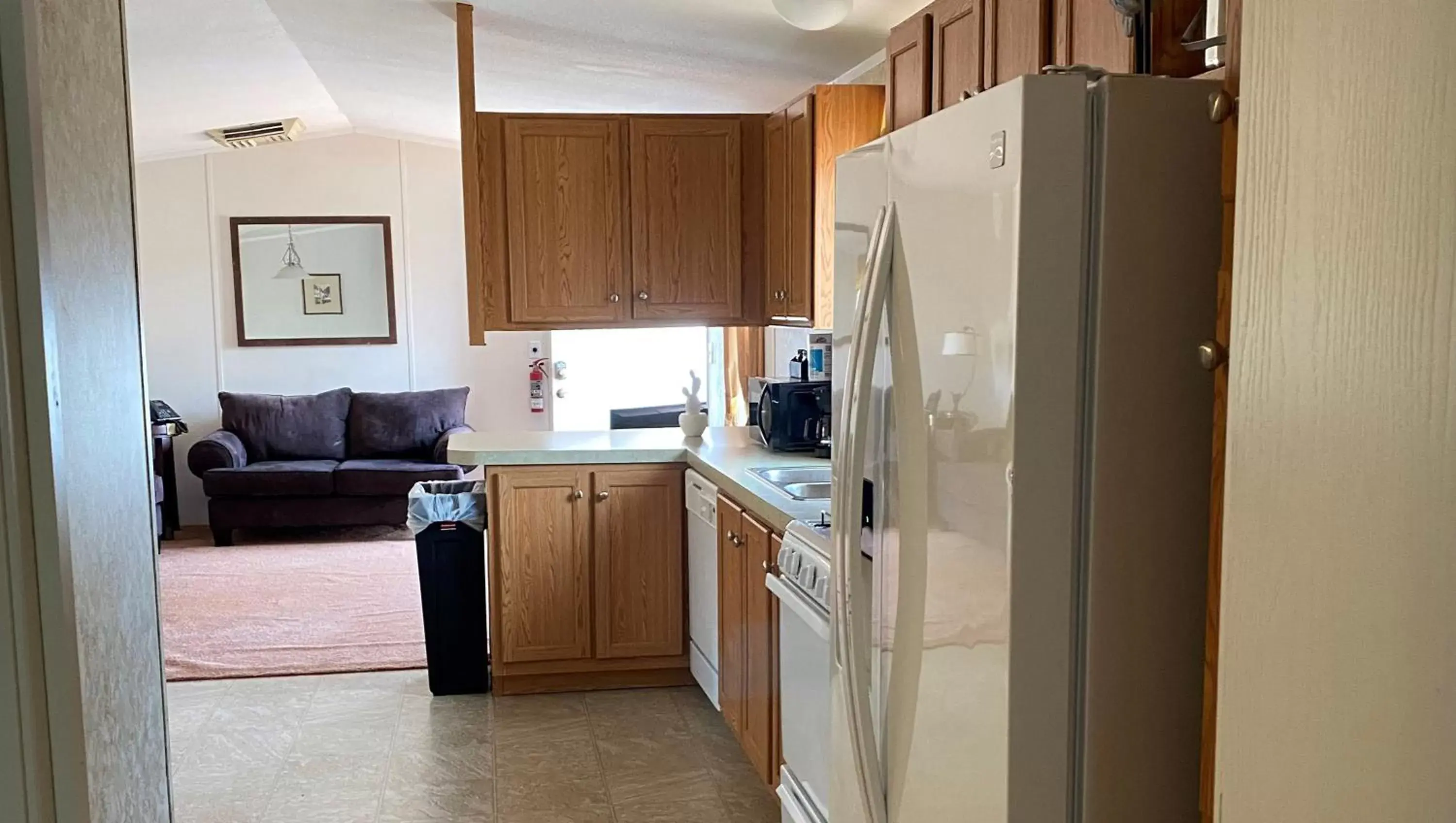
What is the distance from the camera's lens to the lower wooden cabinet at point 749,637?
9.52 ft

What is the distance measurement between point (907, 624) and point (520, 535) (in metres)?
2.58

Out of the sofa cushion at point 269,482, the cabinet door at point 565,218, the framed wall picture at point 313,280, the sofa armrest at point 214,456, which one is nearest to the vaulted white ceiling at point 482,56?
the cabinet door at point 565,218

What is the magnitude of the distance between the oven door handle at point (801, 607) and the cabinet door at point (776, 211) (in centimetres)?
175

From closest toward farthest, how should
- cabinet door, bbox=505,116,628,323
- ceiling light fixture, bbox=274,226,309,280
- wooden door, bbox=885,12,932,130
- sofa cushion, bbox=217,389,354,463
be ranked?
1. wooden door, bbox=885,12,932,130
2. cabinet door, bbox=505,116,628,323
3. sofa cushion, bbox=217,389,354,463
4. ceiling light fixture, bbox=274,226,309,280

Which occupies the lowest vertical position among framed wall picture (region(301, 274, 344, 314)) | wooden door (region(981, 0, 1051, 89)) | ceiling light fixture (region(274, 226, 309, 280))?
framed wall picture (region(301, 274, 344, 314))

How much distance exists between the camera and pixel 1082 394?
51.4 inches

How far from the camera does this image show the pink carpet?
4453 millimetres

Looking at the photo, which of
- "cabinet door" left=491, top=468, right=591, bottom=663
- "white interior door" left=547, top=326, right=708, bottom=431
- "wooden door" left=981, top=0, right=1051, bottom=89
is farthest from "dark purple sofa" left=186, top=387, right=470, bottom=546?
"wooden door" left=981, top=0, right=1051, bottom=89

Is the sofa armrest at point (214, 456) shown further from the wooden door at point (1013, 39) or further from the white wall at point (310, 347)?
the wooden door at point (1013, 39)

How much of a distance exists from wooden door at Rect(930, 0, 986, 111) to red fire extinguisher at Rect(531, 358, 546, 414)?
5236mm

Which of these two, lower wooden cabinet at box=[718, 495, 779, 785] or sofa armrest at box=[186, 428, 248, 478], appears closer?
lower wooden cabinet at box=[718, 495, 779, 785]

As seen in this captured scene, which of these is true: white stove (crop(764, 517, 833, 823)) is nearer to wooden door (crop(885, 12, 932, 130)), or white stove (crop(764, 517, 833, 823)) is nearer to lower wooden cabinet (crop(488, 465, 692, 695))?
wooden door (crop(885, 12, 932, 130))

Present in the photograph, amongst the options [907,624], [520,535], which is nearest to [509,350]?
[520,535]

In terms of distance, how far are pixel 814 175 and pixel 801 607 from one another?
6.10ft
